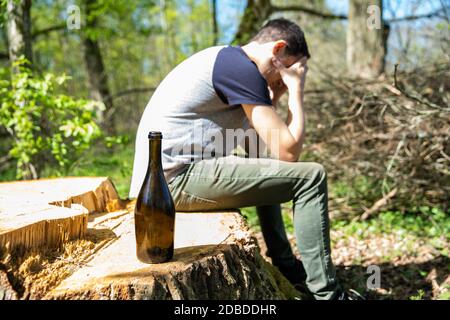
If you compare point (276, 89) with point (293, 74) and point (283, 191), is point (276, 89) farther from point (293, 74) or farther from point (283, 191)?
point (283, 191)

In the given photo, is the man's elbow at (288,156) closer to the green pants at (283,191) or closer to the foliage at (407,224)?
the green pants at (283,191)

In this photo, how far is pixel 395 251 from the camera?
3.12m

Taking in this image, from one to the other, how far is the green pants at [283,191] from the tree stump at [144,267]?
0.42ft

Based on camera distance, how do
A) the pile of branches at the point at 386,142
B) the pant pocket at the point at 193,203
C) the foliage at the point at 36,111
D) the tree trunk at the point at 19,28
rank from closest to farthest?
the pant pocket at the point at 193,203 < the foliage at the point at 36,111 < the pile of branches at the point at 386,142 < the tree trunk at the point at 19,28

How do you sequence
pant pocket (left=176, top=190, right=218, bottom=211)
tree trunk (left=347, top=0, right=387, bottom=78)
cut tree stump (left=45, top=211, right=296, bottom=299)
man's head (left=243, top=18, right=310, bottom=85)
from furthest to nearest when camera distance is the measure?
tree trunk (left=347, top=0, right=387, bottom=78), man's head (left=243, top=18, right=310, bottom=85), pant pocket (left=176, top=190, right=218, bottom=211), cut tree stump (left=45, top=211, right=296, bottom=299)

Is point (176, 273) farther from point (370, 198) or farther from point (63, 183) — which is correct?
point (370, 198)

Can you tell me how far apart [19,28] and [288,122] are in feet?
8.57

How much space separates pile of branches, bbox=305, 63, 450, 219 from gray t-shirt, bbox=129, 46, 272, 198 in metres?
1.46

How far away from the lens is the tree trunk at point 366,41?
14.6ft

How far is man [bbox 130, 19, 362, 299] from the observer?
2.04 m

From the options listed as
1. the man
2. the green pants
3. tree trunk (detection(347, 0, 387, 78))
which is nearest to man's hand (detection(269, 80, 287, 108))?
the man

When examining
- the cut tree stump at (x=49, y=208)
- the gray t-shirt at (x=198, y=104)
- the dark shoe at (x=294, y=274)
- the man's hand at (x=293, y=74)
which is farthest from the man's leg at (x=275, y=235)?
the cut tree stump at (x=49, y=208)

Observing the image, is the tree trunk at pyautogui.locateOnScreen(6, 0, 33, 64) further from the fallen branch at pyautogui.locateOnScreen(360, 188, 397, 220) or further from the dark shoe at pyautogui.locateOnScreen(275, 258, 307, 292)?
the fallen branch at pyautogui.locateOnScreen(360, 188, 397, 220)

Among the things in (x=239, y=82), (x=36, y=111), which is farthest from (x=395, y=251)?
(x=36, y=111)
